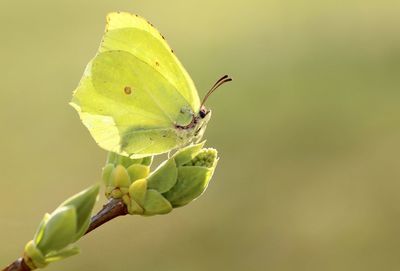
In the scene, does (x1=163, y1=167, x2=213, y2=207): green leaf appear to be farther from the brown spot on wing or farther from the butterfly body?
the brown spot on wing

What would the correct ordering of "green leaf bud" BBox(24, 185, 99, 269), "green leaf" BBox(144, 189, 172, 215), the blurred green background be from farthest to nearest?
1. the blurred green background
2. "green leaf" BBox(144, 189, 172, 215)
3. "green leaf bud" BBox(24, 185, 99, 269)

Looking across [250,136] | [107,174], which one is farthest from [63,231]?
[250,136]

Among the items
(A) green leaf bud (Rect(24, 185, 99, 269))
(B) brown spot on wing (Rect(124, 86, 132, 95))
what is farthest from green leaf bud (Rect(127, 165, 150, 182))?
(B) brown spot on wing (Rect(124, 86, 132, 95))

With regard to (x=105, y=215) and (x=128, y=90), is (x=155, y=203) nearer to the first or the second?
(x=105, y=215)

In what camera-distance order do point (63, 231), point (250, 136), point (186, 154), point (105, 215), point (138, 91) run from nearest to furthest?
point (63, 231), point (105, 215), point (186, 154), point (138, 91), point (250, 136)

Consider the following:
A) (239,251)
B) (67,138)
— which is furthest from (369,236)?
(67,138)

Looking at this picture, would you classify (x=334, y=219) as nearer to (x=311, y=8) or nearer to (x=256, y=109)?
(x=256, y=109)
